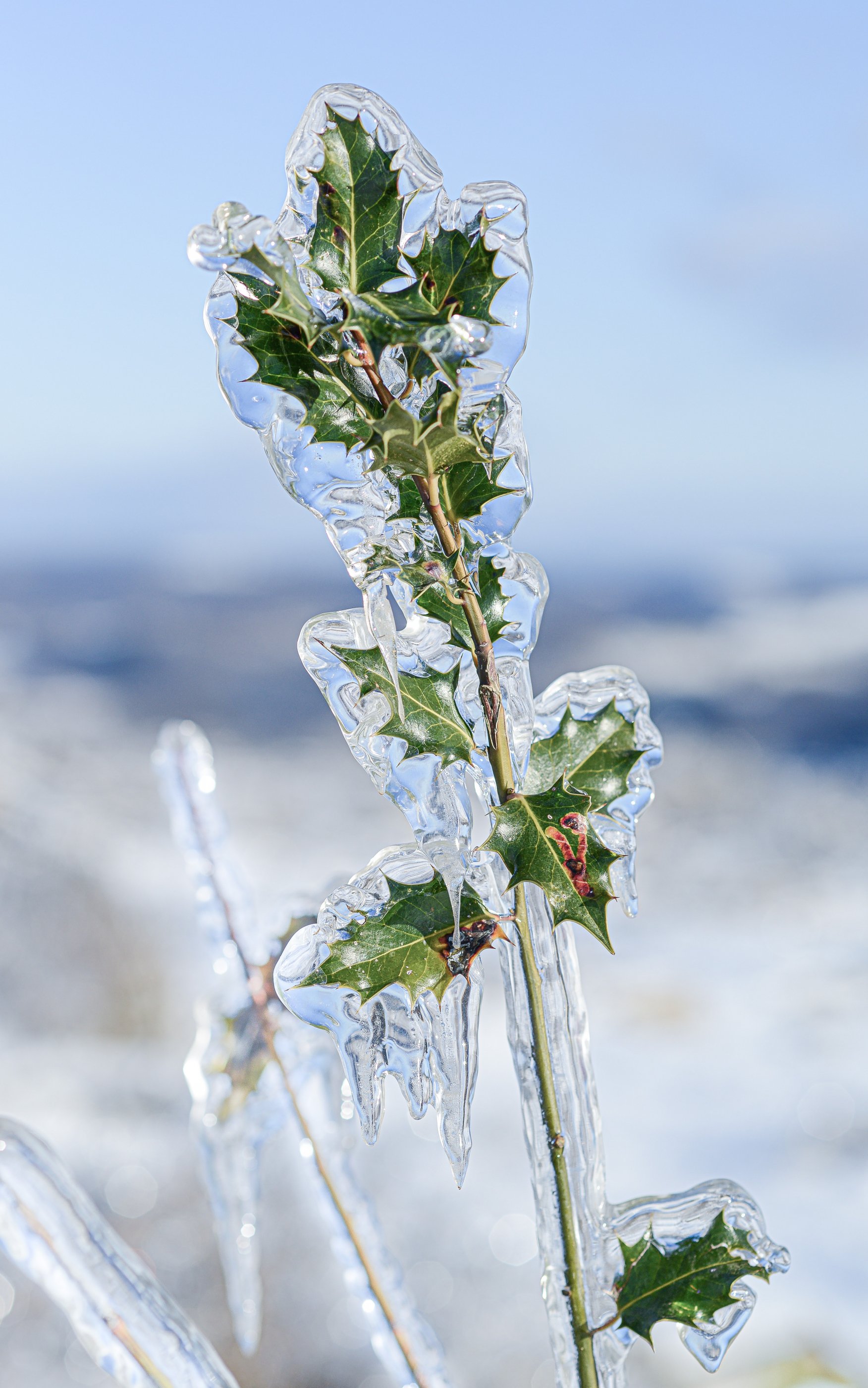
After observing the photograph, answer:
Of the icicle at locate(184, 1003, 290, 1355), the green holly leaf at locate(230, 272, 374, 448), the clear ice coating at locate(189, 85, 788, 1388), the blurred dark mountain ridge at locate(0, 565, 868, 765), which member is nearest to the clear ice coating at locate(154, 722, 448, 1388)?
the icicle at locate(184, 1003, 290, 1355)

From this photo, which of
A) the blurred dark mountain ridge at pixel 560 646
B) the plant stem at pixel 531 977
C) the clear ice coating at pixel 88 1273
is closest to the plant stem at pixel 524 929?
the plant stem at pixel 531 977

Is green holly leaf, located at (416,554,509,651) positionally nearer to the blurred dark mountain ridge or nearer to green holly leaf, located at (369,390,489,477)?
green holly leaf, located at (369,390,489,477)

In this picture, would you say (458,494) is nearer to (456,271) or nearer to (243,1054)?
(456,271)

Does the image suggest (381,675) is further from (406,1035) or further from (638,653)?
(638,653)

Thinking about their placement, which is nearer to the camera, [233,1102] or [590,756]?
[590,756]

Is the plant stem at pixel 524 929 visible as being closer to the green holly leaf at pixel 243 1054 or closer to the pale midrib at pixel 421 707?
the pale midrib at pixel 421 707

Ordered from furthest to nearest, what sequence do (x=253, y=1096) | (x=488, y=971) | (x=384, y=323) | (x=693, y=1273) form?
1. (x=488, y=971)
2. (x=253, y=1096)
3. (x=693, y=1273)
4. (x=384, y=323)

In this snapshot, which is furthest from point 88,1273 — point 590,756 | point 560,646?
point 560,646
